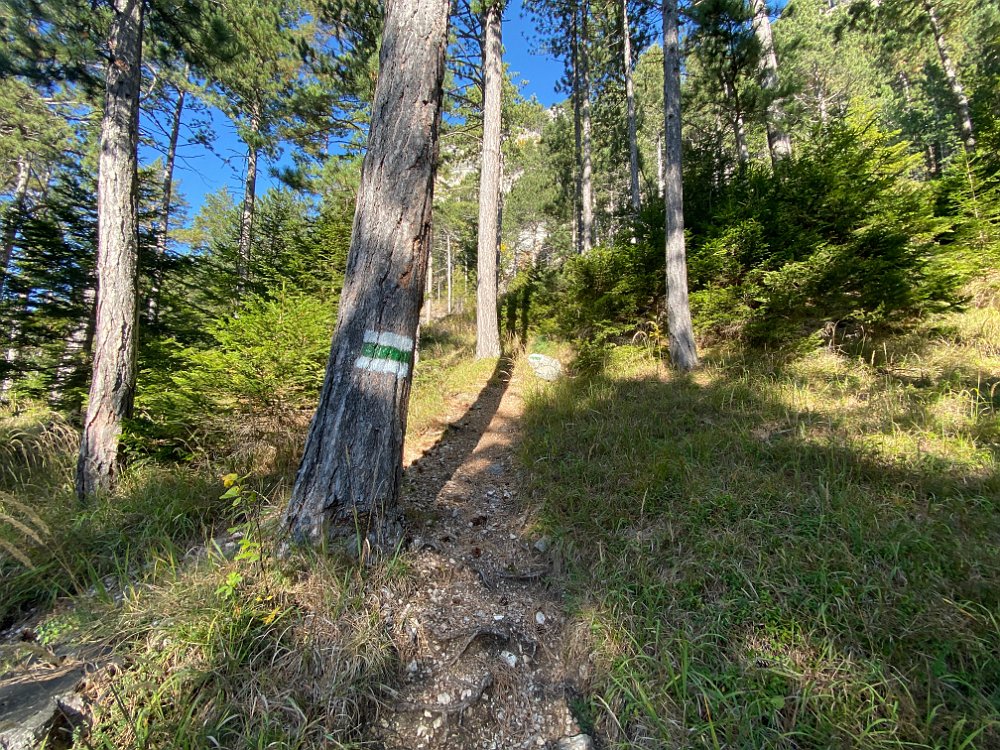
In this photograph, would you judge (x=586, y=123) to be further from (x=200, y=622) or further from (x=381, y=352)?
(x=200, y=622)

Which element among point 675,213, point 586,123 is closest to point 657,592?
point 675,213

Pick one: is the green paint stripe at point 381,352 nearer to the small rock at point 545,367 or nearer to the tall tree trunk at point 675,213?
the small rock at point 545,367

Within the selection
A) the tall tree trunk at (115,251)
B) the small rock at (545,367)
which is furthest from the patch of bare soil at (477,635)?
the small rock at (545,367)

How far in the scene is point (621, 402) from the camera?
455 centimetres

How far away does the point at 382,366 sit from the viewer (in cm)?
235

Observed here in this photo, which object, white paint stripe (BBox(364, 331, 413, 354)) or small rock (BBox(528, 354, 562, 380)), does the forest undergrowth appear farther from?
small rock (BBox(528, 354, 562, 380))

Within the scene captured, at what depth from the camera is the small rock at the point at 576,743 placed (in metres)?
1.53

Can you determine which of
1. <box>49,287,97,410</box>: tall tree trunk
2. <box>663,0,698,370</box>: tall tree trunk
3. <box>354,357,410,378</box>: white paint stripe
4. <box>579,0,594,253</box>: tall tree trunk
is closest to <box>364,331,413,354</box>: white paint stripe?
<box>354,357,410,378</box>: white paint stripe

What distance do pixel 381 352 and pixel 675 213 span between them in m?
5.55

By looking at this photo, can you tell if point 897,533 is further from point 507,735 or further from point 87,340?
point 87,340

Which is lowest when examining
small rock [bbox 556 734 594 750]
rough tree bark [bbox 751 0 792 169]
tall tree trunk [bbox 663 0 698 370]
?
small rock [bbox 556 734 594 750]

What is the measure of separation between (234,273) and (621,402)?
6.87 m

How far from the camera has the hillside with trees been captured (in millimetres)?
1557

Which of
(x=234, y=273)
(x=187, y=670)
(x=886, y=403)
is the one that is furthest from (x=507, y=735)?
(x=234, y=273)
